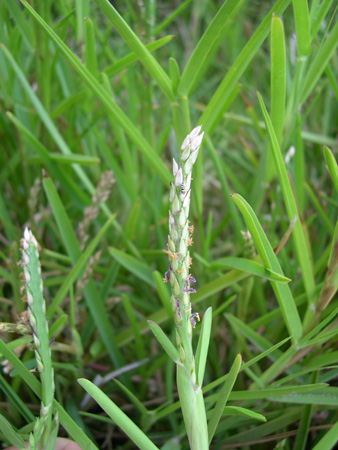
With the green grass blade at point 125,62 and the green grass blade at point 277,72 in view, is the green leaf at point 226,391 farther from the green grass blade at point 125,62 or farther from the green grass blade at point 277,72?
the green grass blade at point 125,62

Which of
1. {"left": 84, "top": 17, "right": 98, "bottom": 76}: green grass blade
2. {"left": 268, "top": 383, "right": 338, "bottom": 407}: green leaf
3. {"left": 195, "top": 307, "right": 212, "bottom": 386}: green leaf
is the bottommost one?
{"left": 268, "top": 383, "right": 338, "bottom": 407}: green leaf

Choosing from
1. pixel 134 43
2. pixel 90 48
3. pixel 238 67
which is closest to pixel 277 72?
pixel 238 67

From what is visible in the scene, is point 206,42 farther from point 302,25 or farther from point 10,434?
point 10,434

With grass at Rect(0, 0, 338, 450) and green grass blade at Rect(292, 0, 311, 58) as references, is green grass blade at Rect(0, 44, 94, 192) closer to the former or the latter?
grass at Rect(0, 0, 338, 450)

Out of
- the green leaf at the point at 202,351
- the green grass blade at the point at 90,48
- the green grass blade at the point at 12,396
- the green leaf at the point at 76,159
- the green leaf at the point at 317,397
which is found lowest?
the green leaf at the point at 317,397

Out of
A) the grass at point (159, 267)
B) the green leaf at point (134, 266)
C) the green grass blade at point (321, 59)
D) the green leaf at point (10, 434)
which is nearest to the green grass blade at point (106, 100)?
the grass at point (159, 267)

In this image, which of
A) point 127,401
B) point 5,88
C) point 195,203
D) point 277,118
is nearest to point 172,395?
point 127,401

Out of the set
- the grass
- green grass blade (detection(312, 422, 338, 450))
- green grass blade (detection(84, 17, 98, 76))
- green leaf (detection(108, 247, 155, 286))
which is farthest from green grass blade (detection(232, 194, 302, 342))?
green grass blade (detection(84, 17, 98, 76))
